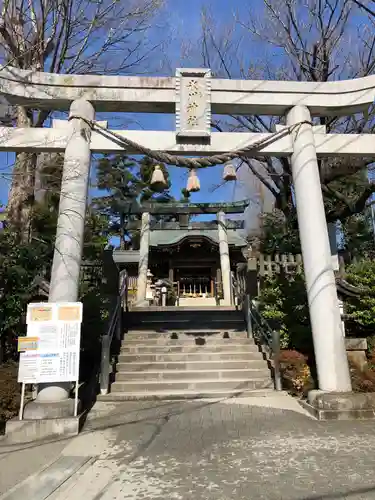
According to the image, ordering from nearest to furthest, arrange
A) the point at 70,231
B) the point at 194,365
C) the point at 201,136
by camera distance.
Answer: the point at 70,231 < the point at 201,136 < the point at 194,365

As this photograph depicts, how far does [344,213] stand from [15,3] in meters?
12.1

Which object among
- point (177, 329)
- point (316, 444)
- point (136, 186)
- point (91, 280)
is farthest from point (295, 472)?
point (136, 186)

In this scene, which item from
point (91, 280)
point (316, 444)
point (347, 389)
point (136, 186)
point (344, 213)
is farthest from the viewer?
point (136, 186)

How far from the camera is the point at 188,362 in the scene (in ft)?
28.3

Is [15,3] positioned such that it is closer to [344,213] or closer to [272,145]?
[272,145]

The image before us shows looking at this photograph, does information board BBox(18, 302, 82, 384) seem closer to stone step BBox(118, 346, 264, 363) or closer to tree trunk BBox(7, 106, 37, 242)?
stone step BBox(118, 346, 264, 363)

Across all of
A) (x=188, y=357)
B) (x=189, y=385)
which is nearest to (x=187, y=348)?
(x=188, y=357)

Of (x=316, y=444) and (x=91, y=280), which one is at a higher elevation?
(x=91, y=280)

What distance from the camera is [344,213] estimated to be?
45.9ft

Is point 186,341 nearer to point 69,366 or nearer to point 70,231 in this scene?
Answer: point 69,366

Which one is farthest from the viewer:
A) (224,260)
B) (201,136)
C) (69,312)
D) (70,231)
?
(224,260)

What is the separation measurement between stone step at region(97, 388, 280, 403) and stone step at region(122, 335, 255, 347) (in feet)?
6.55

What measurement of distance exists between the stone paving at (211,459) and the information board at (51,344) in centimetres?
100

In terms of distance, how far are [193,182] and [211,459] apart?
212 inches
